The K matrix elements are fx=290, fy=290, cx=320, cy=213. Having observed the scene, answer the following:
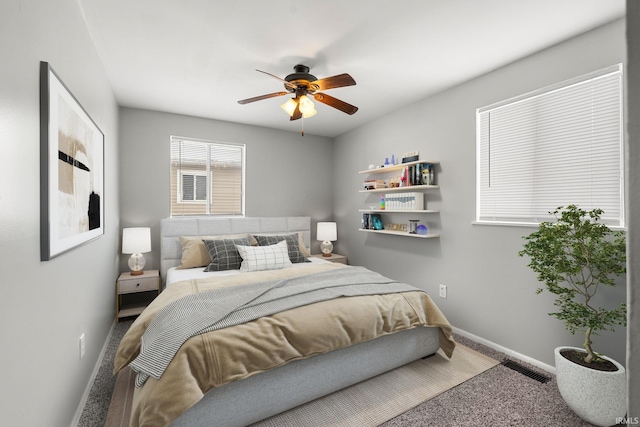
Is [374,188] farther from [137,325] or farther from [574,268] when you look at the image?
[137,325]

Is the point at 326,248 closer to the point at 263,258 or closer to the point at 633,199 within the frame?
the point at 263,258

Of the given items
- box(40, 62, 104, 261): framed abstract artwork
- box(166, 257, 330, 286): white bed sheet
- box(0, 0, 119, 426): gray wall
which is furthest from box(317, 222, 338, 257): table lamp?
box(0, 0, 119, 426): gray wall

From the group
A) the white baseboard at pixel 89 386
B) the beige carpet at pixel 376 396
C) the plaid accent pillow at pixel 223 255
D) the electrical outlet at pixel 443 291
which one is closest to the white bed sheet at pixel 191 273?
the plaid accent pillow at pixel 223 255

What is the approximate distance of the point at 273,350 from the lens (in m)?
1.73

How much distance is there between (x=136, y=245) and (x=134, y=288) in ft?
1.57

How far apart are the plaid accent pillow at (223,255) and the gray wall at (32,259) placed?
1361mm

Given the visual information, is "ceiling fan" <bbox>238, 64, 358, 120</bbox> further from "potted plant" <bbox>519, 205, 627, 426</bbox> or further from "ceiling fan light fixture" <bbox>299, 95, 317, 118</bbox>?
"potted plant" <bbox>519, 205, 627, 426</bbox>

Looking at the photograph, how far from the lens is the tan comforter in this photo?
146cm

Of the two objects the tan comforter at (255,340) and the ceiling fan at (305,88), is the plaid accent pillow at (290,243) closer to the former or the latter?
the tan comforter at (255,340)

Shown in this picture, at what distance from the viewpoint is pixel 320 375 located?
1966 mm

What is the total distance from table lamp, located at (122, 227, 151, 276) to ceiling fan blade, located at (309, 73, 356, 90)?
8.41ft

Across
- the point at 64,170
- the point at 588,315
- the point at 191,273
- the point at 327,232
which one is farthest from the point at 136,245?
the point at 588,315

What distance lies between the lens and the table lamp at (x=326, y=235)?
180 inches

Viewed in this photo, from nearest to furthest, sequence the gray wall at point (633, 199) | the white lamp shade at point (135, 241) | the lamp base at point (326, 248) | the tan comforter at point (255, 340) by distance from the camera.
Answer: the gray wall at point (633, 199)
the tan comforter at point (255, 340)
the white lamp shade at point (135, 241)
the lamp base at point (326, 248)
